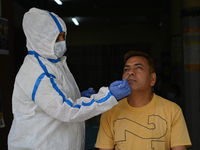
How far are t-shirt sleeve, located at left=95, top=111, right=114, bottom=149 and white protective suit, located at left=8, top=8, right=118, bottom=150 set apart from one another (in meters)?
0.15

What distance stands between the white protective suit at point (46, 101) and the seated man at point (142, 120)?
26 centimetres

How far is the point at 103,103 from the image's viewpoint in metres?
1.50

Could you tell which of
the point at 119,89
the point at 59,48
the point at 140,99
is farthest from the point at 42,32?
the point at 140,99

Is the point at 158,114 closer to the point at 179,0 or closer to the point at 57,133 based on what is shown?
the point at 57,133

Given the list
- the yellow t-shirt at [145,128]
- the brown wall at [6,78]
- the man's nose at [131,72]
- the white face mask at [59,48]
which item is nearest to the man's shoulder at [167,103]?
the yellow t-shirt at [145,128]

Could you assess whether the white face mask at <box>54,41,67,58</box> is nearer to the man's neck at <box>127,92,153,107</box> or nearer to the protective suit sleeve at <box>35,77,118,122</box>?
the protective suit sleeve at <box>35,77,118,122</box>

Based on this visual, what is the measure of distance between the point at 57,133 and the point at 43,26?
0.77 metres

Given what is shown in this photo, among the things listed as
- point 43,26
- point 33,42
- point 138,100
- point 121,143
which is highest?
point 43,26

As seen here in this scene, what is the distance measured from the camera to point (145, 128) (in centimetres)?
176

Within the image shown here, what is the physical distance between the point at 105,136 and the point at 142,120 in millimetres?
322

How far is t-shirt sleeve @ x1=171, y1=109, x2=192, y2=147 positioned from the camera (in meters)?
1.67

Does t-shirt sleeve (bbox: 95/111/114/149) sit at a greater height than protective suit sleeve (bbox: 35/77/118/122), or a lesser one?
lesser

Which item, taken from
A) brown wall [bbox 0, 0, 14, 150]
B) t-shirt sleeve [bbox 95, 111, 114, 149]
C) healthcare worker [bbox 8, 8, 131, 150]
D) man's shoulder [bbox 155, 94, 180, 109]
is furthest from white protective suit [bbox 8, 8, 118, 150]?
brown wall [bbox 0, 0, 14, 150]

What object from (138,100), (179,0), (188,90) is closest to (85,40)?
(179,0)
